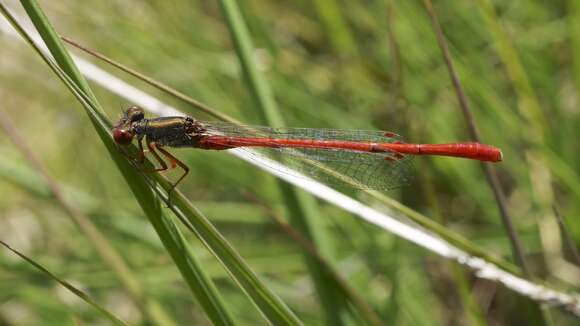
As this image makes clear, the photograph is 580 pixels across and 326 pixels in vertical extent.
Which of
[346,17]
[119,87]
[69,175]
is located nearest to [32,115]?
[69,175]

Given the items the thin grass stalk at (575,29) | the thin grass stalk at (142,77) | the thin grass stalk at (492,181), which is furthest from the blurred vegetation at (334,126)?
the thin grass stalk at (142,77)

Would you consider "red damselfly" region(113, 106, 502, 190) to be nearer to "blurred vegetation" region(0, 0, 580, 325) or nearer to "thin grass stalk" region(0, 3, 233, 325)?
"blurred vegetation" region(0, 0, 580, 325)

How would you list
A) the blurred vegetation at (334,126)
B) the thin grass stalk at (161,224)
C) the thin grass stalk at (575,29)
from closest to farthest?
the thin grass stalk at (161,224)
the blurred vegetation at (334,126)
the thin grass stalk at (575,29)

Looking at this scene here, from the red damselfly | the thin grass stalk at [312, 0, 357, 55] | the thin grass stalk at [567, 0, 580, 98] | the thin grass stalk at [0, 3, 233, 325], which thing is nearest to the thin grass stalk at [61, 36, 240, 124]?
the thin grass stalk at [0, 3, 233, 325]

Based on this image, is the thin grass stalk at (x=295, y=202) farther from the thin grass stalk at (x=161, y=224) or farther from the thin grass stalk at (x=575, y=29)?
the thin grass stalk at (x=575, y=29)

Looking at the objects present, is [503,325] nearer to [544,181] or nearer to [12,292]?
[544,181]

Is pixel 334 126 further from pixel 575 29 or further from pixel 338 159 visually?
pixel 575 29
